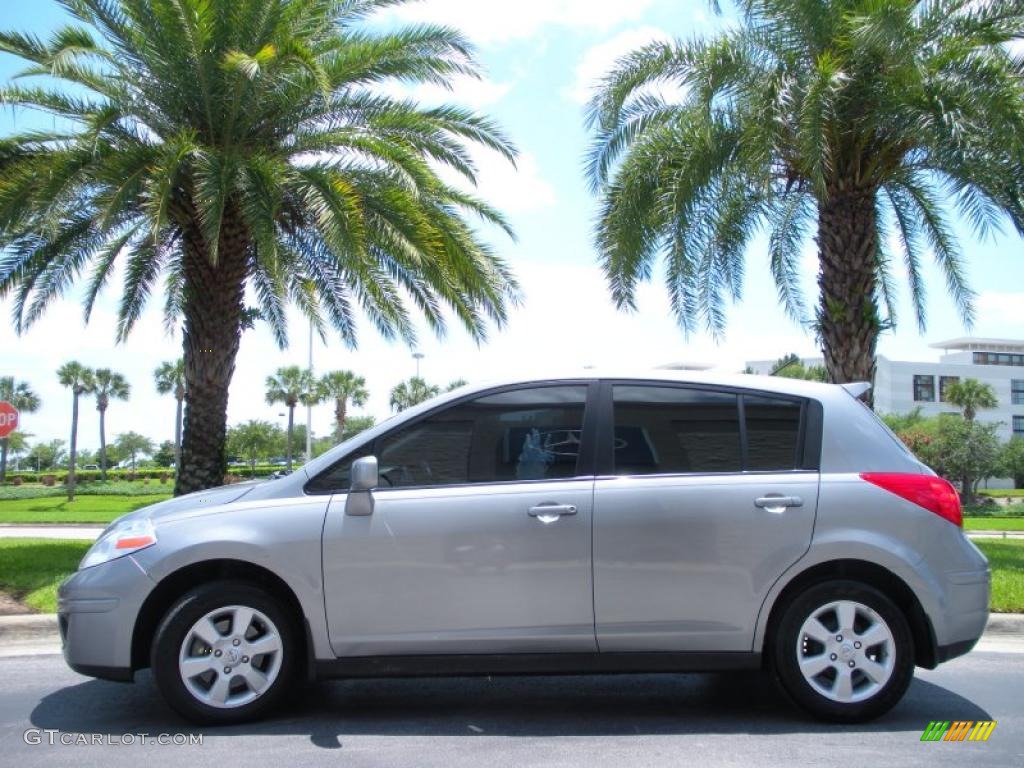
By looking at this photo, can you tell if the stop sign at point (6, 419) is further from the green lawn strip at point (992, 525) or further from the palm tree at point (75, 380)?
the palm tree at point (75, 380)

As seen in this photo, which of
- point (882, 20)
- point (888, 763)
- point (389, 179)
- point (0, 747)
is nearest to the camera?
point (888, 763)

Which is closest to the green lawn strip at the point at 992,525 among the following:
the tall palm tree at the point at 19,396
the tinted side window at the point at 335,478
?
the tinted side window at the point at 335,478

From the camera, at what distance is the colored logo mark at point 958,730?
4598 millimetres

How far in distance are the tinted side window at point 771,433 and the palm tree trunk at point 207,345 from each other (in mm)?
8579

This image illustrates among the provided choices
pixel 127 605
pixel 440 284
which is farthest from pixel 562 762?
pixel 440 284

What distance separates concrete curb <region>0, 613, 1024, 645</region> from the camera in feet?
23.0

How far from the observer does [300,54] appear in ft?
34.1

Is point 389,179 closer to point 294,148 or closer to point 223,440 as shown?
point 294,148

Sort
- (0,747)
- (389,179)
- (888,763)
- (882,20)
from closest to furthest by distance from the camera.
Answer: (888,763)
(0,747)
(882,20)
(389,179)

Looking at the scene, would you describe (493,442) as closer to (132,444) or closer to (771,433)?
(771,433)

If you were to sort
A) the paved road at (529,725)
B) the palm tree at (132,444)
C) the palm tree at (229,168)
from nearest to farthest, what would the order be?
the paved road at (529,725) → the palm tree at (229,168) → the palm tree at (132,444)

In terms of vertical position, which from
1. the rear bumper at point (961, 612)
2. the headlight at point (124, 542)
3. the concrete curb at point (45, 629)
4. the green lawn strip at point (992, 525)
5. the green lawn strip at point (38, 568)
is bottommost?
the green lawn strip at point (992, 525)

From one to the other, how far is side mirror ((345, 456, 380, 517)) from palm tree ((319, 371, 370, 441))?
56.6 m

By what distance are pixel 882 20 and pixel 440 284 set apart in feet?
19.2
